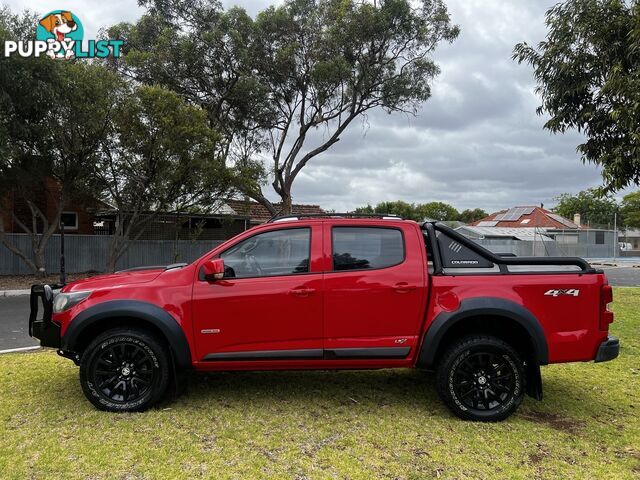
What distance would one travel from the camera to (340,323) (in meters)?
4.42

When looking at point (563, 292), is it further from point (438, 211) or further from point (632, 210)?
point (438, 211)

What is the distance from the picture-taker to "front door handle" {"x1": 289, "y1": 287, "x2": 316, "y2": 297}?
4.41 metres

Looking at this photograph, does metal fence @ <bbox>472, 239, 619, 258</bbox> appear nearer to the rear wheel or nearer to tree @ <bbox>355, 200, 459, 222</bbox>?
the rear wheel

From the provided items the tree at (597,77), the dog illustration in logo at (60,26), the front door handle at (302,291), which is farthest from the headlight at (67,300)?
the dog illustration in logo at (60,26)

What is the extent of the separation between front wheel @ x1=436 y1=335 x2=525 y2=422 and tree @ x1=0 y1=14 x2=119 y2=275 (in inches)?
483

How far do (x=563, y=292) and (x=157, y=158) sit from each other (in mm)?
14450

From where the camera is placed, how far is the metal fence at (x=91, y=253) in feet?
61.2

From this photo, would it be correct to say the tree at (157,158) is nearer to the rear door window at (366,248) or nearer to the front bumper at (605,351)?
the rear door window at (366,248)

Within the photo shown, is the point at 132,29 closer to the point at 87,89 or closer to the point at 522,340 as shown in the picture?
the point at 87,89

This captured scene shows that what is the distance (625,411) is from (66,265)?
65.1 feet

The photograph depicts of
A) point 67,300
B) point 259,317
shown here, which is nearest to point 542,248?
point 259,317

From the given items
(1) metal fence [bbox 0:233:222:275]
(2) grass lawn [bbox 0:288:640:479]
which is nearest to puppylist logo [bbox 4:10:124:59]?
(1) metal fence [bbox 0:233:222:275]

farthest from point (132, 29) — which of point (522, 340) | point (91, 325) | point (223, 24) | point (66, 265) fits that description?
point (522, 340)

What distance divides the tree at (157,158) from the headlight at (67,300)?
467 inches
